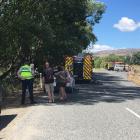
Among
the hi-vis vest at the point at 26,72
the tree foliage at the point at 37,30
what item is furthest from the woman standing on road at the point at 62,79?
the tree foliage at the point at 37,30

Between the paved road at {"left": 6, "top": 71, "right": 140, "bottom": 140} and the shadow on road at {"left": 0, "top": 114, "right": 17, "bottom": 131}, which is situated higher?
the paved road at {"left": 6, "top": 71, "right": 140, "bottom": 140}

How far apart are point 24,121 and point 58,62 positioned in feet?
66.9

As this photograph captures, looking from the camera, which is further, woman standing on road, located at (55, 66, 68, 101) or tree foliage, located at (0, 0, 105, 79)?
tree foliage, located at (0, 0, 105, 79)

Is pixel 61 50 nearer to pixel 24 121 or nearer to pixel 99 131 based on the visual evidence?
pixel 24 121

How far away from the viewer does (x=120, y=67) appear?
92.2m

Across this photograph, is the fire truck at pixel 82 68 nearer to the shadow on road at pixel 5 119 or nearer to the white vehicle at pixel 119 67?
the shadow on road at pixel 5 119

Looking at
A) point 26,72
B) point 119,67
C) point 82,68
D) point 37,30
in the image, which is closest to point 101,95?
point 37,30

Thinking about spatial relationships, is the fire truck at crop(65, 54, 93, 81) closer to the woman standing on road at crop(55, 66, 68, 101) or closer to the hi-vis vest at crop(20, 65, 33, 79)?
the woman standing on road at crop(55, 66, 68, 101)

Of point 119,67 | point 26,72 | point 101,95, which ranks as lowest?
point 119,67

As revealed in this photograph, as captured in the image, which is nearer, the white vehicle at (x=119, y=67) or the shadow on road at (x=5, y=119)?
the shadow on road at (x=5, y=119)

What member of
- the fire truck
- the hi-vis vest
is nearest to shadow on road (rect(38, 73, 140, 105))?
the hi-vis vest

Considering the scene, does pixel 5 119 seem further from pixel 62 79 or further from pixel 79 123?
pixel 62 79

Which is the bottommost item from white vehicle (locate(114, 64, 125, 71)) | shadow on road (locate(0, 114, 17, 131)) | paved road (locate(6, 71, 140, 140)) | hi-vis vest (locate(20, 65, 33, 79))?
white vehicle (locate(114, 64, 125, 71))

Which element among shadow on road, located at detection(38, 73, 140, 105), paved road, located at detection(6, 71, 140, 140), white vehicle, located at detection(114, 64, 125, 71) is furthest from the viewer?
white vehicle, located at detection(114, 64, 125, 71)
